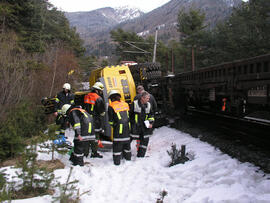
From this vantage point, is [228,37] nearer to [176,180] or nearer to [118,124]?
[118,124]

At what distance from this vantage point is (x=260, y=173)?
4055 mm

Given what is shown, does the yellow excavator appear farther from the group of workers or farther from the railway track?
the railway track

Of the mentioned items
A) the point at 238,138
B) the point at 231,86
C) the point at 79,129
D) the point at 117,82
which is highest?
the point at 117,82

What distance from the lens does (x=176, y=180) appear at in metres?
4.42

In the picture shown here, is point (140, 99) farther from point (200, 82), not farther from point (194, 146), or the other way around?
point (200, 82)

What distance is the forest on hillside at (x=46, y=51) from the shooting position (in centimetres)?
745

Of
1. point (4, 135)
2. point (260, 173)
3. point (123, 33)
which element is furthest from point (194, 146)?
point (123, 33)

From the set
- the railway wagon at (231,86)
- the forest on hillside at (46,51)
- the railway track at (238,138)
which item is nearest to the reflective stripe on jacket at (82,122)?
the forest on hillside at (46,51)

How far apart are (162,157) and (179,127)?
3057mm

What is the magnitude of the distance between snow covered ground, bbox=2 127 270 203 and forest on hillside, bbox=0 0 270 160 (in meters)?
1.46

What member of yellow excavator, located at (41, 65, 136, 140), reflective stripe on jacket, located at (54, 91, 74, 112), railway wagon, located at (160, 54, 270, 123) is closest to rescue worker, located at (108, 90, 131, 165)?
yellow excavator, located at (41, 65, 136, 140)

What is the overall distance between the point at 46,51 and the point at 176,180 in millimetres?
15047

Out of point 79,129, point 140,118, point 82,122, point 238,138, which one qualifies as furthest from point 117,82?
point 238,138

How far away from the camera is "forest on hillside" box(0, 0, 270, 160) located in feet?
24.4
